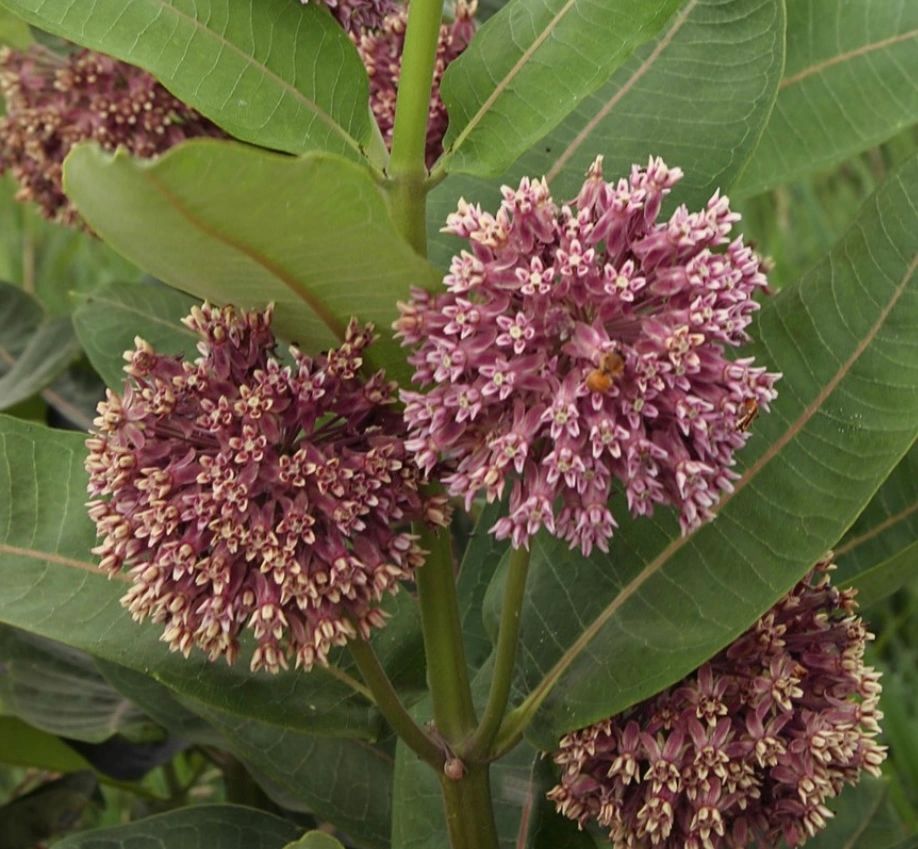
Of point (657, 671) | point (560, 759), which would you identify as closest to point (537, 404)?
point (657, 671)

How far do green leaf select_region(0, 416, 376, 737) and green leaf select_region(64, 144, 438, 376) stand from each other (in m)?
0.37

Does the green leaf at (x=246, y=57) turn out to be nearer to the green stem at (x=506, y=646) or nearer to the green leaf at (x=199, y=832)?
the green stem at (x=506, y=646)

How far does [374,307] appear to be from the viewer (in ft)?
3.88

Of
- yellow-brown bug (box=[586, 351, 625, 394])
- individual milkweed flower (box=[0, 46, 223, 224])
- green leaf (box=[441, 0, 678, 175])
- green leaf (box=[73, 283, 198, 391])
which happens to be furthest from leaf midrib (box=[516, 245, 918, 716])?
individual milkweed flower (box=[0, 46, 223, 224])

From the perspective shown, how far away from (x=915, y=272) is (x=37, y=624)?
0.93 metres

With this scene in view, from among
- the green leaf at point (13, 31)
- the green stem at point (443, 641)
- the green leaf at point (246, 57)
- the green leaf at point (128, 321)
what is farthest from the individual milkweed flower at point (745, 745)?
the green leaf at point (13, 31)

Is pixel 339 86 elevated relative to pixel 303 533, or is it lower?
elevated

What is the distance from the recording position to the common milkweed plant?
1.12 m

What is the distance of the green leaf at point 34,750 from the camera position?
6.69 feet

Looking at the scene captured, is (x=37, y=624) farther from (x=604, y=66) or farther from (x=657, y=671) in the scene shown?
(x=604, y=66)

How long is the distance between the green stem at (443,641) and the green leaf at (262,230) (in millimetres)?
208

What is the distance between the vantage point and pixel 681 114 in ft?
5.03

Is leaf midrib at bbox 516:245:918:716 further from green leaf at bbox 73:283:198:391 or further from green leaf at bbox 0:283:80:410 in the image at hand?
green leaf at bbox 0:283:80:410

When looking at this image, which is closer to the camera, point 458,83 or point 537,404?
point 537,404
